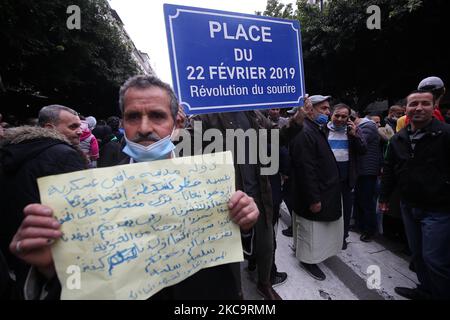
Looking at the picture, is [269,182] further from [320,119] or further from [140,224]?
[140,224]

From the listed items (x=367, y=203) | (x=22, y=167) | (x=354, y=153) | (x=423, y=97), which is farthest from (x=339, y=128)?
(x=22, y=167)

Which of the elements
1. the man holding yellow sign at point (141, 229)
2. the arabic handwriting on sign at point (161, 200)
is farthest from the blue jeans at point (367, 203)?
the arabic handwriting on sign at point (161, 200)

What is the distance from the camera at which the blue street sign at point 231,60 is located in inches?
63.8

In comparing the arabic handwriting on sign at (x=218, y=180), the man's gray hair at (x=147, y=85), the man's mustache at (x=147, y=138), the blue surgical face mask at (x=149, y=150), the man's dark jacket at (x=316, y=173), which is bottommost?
the man's dark jacket at (x=316, y=173)

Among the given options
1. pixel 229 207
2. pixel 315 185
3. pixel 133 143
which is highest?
pixel 133 143

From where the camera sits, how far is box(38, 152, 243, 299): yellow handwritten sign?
83 centimetres

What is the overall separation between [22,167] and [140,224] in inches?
40.0

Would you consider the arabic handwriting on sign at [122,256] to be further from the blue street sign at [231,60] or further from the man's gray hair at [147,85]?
the blue street sign at [231,60]

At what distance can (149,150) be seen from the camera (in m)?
1.18

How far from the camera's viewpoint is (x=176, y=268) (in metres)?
0.97

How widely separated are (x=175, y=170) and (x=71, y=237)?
418 millimetres

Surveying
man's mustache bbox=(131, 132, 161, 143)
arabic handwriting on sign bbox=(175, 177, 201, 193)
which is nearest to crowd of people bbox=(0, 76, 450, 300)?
man's mustache bbox=(131, 132, 161, 143)

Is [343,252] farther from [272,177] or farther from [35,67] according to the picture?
[35,67]
